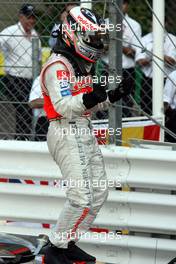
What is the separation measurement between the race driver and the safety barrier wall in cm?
56

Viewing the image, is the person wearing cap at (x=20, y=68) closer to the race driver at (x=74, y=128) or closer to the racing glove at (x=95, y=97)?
the race driver at (x=74, y=128)

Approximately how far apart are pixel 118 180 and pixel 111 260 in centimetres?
62

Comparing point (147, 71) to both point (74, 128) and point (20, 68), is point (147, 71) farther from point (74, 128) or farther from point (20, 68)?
point (74, 128)

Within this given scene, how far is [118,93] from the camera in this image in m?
5.90

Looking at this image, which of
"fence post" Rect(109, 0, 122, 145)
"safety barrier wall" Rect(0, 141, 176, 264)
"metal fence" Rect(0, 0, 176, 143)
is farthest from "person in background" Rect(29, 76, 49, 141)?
"fence post" Rect(109, 0, 122, 145)

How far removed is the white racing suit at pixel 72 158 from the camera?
5.93 meters

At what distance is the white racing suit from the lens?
19.5 ft

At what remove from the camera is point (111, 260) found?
6.76 meters

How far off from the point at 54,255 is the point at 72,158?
2.21ft

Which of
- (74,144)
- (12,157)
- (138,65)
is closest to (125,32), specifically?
(138,65)

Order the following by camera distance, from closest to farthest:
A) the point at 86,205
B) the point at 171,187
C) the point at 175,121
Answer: the point at 86,205 < the point at 171,187 < the point at 175,121

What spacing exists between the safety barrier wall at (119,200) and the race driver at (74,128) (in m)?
0.56

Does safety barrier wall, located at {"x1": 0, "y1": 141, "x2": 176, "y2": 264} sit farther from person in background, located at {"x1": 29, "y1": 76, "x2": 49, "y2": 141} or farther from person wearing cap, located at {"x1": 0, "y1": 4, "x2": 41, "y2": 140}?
person in background, located at {"x1": 29, "y1": 76, "x2": 49, "y2": 141}

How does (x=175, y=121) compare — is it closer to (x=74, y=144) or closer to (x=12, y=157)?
(x=12, y=157)
